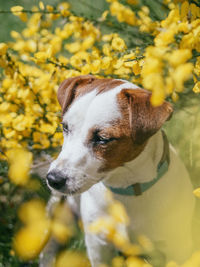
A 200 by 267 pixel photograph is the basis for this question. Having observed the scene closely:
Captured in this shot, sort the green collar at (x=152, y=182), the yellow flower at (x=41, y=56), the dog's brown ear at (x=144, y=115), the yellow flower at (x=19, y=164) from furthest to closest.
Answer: the yellow flower at (x=19, y=164)
the yellow flower at (x=41, y=56)
the green collar at (x=152, y=182)
the dog's brown ear at (x=144, y=115)

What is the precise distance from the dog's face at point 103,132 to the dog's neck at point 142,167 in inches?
2.3

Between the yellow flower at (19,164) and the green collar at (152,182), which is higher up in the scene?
the green collar at (152,182)

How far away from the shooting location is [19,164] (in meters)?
1.91

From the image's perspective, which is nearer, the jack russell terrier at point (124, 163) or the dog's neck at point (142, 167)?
the jack russell terrier at point (124, 163)

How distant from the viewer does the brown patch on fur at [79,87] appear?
1442mm

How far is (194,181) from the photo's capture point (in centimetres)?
225

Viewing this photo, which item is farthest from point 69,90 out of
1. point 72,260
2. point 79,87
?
point 72,260

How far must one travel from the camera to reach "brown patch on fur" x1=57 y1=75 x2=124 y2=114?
144cm

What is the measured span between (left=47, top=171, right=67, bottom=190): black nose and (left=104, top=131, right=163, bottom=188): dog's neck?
0.82 ft

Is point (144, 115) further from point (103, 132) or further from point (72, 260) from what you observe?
point (72, 260)

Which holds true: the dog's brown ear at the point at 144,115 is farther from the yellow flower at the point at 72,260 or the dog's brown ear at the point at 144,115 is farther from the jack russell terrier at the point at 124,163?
the yellow flower at the point at 72,260

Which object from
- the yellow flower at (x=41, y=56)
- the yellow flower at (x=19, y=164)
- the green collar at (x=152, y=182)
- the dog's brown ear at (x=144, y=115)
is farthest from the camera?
the yellow flower at (x=19, y=164)

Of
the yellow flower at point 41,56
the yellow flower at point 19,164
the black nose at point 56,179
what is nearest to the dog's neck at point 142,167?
the black nose at point 56,179

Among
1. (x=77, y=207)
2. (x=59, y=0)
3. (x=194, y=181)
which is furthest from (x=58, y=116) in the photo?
(x=59, y=0)
